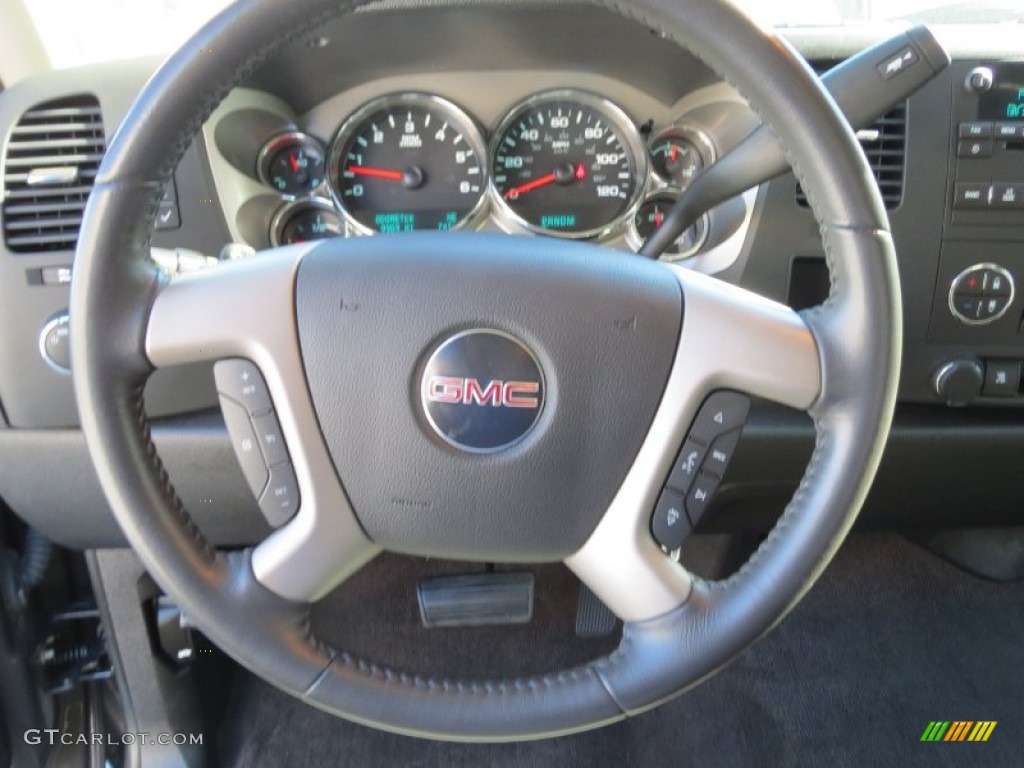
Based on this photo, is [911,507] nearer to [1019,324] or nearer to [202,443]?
[1019,324]

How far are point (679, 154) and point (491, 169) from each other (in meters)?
0.25

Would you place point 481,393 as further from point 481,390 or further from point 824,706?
point 824,706

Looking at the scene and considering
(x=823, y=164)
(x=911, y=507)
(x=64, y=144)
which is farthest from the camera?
(x=911, y=507)

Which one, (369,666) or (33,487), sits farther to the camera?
(33,487)

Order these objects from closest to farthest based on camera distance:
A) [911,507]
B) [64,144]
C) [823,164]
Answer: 1. [823,164]
2. [64,144]
3. [911,507]

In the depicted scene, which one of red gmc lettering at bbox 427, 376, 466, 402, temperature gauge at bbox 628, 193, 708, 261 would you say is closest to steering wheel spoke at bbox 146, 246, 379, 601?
red gmc lettering at bbox 427, 376, 466, 402

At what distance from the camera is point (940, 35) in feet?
3.83

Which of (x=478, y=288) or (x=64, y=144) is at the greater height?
(x=64, y=144)

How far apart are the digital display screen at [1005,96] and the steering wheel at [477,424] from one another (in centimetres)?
53

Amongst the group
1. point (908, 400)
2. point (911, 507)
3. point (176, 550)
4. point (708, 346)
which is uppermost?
point (708, 346)

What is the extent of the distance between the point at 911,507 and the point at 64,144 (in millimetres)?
1177

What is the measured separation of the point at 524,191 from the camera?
126 cm

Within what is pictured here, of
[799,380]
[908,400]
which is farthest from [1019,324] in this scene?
[799,380]

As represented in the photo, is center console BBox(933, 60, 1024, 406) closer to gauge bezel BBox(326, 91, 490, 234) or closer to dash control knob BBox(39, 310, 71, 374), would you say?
gauge bezel BBox(326, 91, 490, 234)
